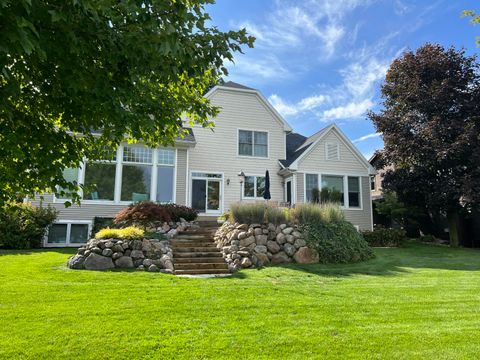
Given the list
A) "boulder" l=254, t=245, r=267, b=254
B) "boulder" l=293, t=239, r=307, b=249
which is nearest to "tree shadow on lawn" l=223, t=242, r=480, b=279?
"boulder" l=254, t=245, r=267, b=254

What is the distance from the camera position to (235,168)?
63.1 feet

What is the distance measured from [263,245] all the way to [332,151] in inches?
414

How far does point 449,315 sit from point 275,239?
20.6 feet

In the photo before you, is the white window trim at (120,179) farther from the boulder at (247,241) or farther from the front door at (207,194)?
the boulder at (247,241)

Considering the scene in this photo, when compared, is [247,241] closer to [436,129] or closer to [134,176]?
[134,176]

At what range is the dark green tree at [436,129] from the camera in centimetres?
1748

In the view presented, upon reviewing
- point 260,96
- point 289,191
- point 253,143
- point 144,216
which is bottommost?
point 144,216

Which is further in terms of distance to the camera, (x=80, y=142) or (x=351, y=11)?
(x=351, y=11)

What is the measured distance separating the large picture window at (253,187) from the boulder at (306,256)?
26.9 feet

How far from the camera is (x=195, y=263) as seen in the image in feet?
33.3

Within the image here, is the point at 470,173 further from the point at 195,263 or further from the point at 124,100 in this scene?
the point at 124,100

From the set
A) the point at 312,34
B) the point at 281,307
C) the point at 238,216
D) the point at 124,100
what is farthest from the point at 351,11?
the point at 124,100

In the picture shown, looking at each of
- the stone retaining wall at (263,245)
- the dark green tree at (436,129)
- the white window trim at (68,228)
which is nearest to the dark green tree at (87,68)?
the stone retaining wall at (263,245)

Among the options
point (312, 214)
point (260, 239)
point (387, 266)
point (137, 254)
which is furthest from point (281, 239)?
point (137, 254)
